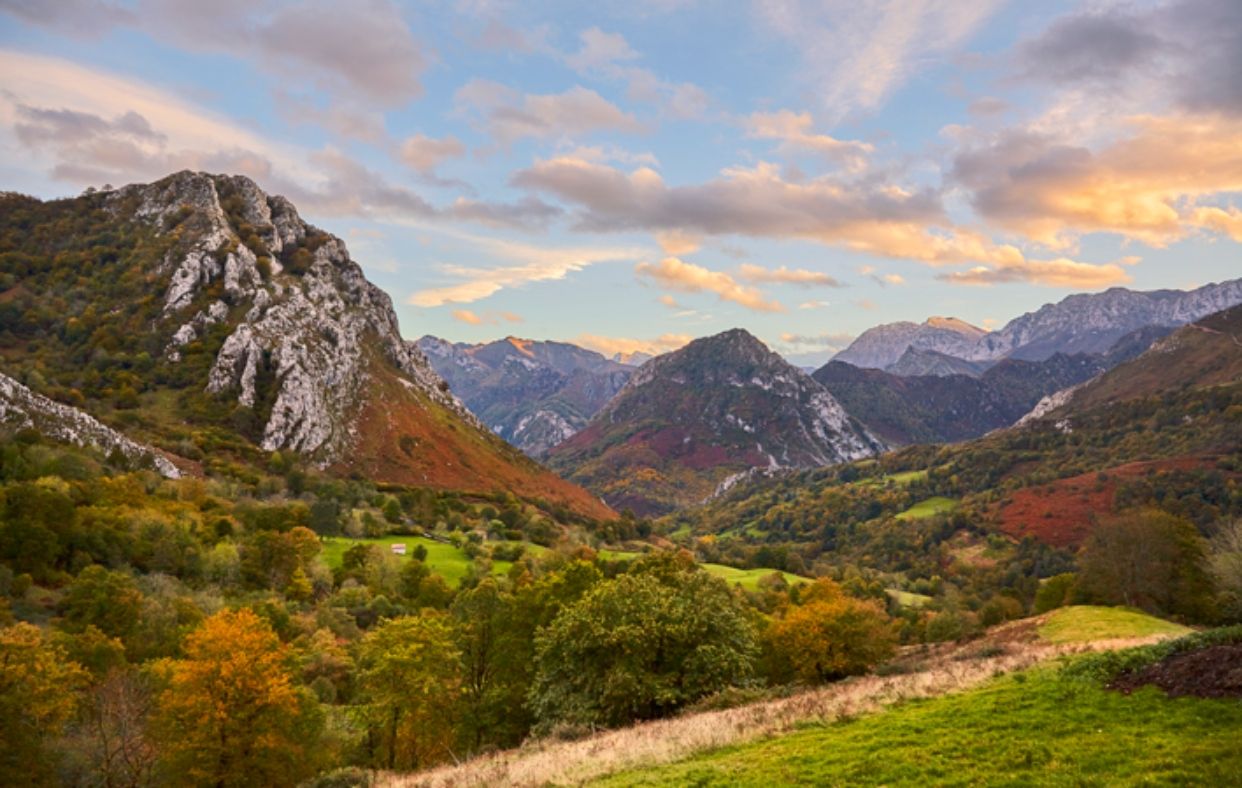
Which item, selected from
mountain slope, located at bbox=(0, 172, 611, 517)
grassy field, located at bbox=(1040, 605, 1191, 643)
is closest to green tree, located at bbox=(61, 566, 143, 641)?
grassy field, located at bbox=(1040, 605, 1191, 643)

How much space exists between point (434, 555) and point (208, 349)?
98374mm

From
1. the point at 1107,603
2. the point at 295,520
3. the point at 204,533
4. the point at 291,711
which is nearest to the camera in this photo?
the point at 291,711

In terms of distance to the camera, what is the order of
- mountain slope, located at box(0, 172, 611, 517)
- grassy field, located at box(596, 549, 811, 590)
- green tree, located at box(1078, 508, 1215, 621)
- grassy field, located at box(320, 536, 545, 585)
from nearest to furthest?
green tree, located at box(1078, 508, 1215, 621), grassy field, located at box(320, 536, 545, 585), grassy field, located at box(596, 549, 811, 590), mountain slope, located at box(0, 172, 611, 517)

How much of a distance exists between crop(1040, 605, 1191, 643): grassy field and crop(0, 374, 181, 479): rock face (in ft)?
439

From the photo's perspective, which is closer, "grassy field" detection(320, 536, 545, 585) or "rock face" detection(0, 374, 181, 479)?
"grassy field" detection(320, 536, 545, 585)

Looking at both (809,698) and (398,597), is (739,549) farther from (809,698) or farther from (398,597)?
(809,698)

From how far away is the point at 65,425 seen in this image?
111 m

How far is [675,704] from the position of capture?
37125 millimetres

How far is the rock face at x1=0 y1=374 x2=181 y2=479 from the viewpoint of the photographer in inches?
4117

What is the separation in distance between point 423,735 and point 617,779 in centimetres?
2901

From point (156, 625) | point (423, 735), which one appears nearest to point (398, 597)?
point (156, 625)

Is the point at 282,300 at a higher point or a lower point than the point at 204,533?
higher

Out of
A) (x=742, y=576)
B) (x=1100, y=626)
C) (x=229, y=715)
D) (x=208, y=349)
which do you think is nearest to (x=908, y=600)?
(x=742, y=576)

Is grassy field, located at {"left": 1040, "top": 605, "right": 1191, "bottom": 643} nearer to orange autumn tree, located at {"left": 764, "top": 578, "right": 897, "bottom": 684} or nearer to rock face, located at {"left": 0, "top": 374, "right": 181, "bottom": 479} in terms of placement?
orange autumn tree, located at {"left": 764, "top": 578, "right": 897, "bottom": 684}
